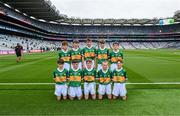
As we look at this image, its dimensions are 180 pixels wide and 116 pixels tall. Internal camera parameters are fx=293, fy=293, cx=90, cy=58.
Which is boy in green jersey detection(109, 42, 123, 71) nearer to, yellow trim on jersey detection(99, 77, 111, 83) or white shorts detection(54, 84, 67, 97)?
yellow trim on jersey detection(99, 77, 111, 83)

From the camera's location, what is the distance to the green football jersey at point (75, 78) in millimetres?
10266

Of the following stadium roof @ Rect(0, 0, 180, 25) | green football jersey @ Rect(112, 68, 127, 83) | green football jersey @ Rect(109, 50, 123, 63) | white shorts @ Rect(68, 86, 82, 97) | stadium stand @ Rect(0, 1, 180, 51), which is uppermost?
stadium roof @ Rect(0, 0, 180, 25)

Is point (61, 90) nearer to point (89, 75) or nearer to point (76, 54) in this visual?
point (89, 75)

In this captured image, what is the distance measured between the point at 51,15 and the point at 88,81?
9705cm

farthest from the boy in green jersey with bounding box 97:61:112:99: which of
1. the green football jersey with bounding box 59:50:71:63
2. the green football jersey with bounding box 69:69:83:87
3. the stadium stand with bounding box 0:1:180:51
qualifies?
the stadium stand with bounding box 0:1:180:51

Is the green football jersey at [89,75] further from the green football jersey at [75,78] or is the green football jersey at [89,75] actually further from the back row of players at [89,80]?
the green football jersey at [75,78]

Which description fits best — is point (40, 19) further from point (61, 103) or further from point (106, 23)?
point (61, 103)

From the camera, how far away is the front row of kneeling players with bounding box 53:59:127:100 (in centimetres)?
1028

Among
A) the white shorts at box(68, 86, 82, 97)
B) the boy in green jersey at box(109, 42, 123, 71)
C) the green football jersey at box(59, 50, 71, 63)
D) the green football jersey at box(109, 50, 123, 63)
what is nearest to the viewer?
the white shorts at box(68, 86, 82, 97)

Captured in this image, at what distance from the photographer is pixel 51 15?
105m

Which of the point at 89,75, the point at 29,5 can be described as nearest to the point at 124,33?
the point at 29,5

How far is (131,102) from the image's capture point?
9.78 metres

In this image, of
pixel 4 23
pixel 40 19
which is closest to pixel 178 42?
pixel 40 19

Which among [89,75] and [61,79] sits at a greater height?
[89,75]
